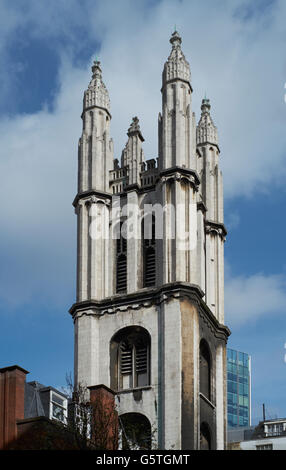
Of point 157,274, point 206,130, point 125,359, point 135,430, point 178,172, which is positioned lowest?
point 135,430

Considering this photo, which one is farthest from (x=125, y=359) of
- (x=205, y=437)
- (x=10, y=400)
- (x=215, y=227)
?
(x=10, y=400)

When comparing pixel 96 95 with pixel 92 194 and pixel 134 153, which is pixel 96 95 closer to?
pixel 134 153

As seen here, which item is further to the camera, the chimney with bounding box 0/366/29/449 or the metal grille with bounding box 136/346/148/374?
the metal grille with bounding box 136/346/148/374

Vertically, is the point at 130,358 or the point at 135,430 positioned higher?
the point at 130,358

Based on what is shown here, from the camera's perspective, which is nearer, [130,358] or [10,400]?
[10,400]

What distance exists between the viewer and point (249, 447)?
93500 mm

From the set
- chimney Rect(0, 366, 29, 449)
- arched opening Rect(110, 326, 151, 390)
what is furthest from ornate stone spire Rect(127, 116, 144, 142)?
chimney Rect(0, 366, 29, 449)

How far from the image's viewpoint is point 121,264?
258ft

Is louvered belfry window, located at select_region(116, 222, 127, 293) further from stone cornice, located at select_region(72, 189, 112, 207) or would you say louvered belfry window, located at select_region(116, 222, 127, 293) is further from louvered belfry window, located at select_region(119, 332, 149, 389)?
louvered belfry window, located at select_region(119, 332, 149, 389)

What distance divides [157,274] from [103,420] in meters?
17.1

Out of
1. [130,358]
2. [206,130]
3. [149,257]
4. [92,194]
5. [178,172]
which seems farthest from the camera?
[206,130]

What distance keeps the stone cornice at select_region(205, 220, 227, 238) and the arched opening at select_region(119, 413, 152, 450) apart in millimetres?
16412

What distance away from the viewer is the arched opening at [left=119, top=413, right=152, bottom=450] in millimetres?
65562
